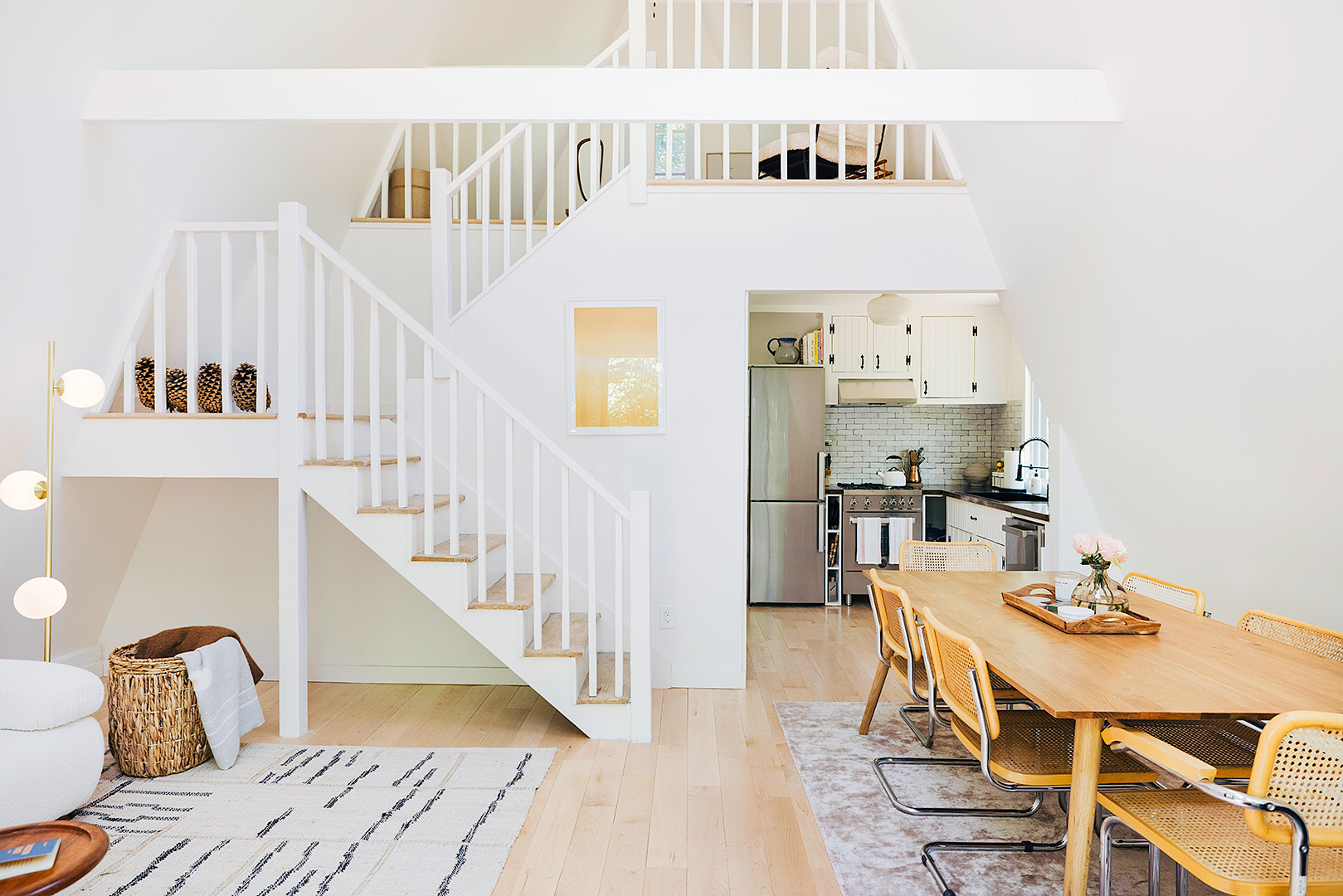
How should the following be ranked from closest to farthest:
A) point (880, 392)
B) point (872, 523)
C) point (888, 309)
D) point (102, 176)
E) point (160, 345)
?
1. point (102, 176)
2. point (160, 345)
3. point (888, 309)
4. point (872, 523)
5. point (880, 392)

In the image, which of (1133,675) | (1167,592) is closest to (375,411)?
(1133,675)

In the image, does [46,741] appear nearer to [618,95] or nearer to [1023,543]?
[618,95]


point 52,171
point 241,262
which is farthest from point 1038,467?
point 52,171

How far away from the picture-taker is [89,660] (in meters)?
3.88

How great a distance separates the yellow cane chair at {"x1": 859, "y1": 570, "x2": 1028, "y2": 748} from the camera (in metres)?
2.57

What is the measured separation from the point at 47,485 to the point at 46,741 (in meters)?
1.01

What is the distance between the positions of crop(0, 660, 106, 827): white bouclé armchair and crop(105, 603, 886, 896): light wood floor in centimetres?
88

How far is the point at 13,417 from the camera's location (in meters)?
2.89

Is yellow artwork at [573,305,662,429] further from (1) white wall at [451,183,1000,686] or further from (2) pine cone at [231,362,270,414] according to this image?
(2) pine cone at [231,362,270,414]

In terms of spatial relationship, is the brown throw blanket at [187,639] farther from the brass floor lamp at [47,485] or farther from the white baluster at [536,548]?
the white baluster at [536,548]

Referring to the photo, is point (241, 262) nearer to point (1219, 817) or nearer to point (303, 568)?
point (303, 568)

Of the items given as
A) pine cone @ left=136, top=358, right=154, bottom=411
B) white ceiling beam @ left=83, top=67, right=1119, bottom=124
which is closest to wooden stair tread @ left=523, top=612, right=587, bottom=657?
pine cone @ left=136, top=358, right=154, bottom=411

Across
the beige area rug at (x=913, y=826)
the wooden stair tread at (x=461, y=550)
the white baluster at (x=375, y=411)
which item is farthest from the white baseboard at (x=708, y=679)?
the white baluster at (x=375, y=411)

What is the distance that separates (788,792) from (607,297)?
8.14 feet
